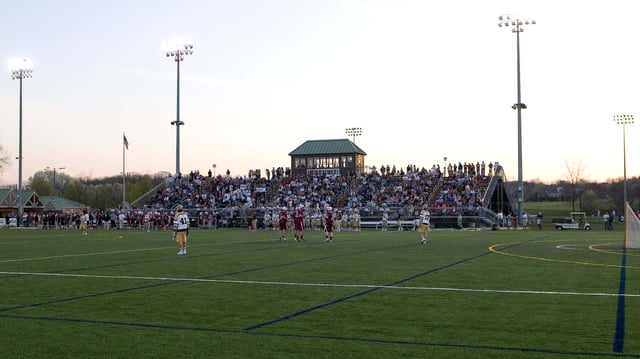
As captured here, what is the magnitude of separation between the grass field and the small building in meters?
53.1

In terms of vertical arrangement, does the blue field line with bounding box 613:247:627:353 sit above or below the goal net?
below

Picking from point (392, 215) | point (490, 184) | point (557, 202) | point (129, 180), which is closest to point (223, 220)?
point (392, 215)

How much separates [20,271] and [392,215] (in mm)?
38154

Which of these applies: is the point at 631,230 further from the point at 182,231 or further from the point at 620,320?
the point at 620,320

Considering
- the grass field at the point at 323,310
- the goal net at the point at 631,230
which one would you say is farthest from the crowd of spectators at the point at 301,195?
the grass field at the point at 323,310

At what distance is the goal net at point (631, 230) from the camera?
25062 millimetres

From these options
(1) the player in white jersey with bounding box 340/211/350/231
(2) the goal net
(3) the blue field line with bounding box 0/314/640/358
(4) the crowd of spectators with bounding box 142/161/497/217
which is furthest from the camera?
(4) the crowd of spectators with bounding box 142/161/497/217

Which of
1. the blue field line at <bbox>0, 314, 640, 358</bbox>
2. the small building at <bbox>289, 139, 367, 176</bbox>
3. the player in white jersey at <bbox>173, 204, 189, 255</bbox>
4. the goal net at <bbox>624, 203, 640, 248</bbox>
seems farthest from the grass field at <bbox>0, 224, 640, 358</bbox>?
the small building at <bbox>289, 139, 367, 176</bbox>

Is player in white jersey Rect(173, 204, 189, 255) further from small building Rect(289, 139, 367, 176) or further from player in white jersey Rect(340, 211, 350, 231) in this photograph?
small building Rect(289, 139, 367, 176)

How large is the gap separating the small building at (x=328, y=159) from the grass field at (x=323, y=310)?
174 feet

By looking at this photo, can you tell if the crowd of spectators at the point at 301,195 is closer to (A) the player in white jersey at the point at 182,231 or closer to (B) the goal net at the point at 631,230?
(B) the goal net at the point at 631,230

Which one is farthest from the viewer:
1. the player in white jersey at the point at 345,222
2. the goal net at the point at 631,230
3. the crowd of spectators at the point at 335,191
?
the crowd of spectators at the point at 335,191

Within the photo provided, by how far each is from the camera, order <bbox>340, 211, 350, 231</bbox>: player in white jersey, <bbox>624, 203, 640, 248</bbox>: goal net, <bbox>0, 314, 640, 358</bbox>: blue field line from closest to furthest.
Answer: <bbox>0, 314, 640, 358</bbox>: blue field line → <bbox>624, 203, 640, 248</bbox>: goal net → <bbox>340, 211, 350, 231</bbox>: player in white jersey

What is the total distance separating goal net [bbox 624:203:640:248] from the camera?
25.1m
